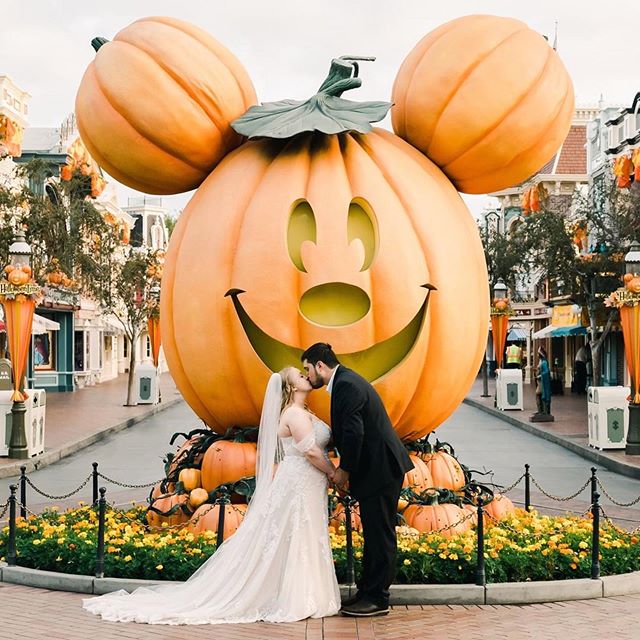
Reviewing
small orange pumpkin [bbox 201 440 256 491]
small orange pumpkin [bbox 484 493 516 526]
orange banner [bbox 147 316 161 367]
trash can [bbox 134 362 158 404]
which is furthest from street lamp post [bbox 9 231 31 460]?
orange banner [bbox 147 316 161 367]

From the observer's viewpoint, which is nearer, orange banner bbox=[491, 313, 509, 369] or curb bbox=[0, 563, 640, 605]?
curb bbox=[0, 563, 640, 605]

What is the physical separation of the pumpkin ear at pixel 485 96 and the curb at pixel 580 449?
24.6 feet

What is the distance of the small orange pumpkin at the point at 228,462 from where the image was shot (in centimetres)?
756

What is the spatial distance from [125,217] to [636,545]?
48.9 meters

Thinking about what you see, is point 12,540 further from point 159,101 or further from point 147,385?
point 147,385

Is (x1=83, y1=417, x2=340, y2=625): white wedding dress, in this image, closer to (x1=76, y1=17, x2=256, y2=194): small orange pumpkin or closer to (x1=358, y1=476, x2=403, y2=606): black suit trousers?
(x1=358, y1=476, x2=403, y2=606): black suit trousers

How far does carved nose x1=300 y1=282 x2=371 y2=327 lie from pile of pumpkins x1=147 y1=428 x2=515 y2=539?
107cm

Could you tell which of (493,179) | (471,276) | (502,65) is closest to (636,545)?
(471,276)

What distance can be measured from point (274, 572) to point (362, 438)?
1024mm

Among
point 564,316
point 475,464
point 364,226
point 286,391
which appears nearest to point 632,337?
point 475,464

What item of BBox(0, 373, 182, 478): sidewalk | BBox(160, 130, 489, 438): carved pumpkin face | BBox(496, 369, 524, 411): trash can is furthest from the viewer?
BBox(496, 369, 524, 411): trash can

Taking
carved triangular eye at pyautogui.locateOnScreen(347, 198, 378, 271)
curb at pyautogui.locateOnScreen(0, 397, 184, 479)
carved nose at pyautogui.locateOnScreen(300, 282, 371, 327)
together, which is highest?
carved triangular eye at pyautogui.locateOnScreen(347, 198, 378, 271)

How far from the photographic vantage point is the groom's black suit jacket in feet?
18.9

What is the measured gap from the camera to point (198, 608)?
600 centimetres
